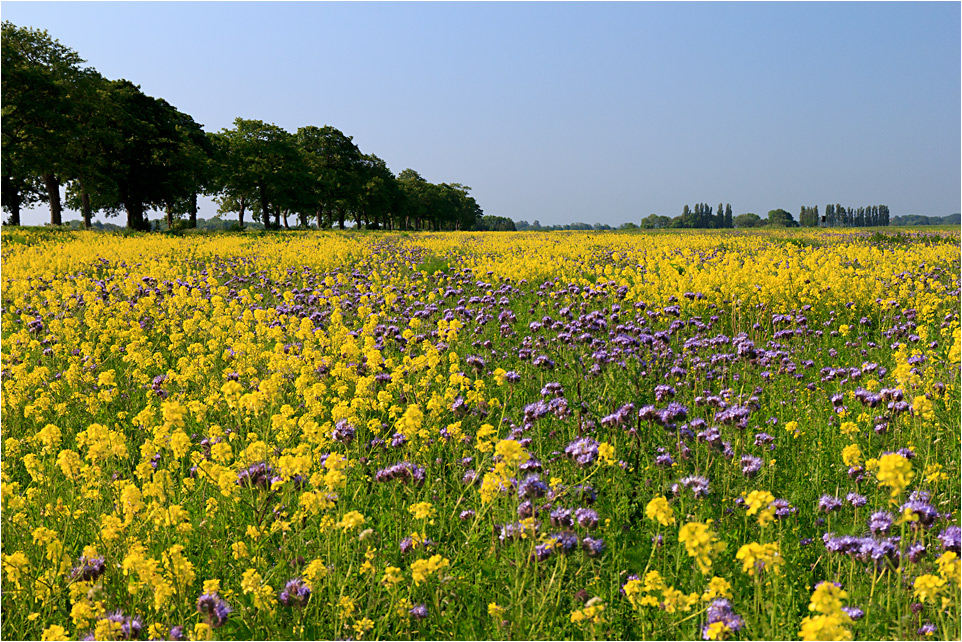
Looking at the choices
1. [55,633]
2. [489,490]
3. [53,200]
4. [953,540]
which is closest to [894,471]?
[953,540]

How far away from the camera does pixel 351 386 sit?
5648 mm

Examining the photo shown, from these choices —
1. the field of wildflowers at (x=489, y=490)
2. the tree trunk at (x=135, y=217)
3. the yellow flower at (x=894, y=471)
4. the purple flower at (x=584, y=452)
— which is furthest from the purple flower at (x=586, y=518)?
the tree trunk at (x=135, y=217)

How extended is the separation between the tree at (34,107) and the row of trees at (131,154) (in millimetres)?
61

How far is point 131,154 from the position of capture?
41.6 metres

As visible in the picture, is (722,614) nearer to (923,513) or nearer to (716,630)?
(716,630)

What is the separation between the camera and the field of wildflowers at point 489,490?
8.55ft

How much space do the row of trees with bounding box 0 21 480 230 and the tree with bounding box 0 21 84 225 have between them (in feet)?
0.20

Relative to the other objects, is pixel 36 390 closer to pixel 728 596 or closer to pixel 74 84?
pixel 728 596

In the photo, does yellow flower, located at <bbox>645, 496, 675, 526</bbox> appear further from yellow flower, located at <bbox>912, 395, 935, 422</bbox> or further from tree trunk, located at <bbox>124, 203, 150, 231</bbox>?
tree trunk, located at <bbox>124, 203, 150, 231</bbox>

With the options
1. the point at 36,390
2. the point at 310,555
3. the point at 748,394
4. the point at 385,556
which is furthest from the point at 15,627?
the point at 748,394

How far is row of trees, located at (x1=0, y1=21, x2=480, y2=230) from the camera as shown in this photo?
32625 millimetres

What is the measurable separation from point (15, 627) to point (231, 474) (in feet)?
3.75

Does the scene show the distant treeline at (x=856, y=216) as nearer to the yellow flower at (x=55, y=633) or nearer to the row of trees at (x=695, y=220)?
the row of trees at (x=695, y=220)

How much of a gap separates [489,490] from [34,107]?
132 ft
